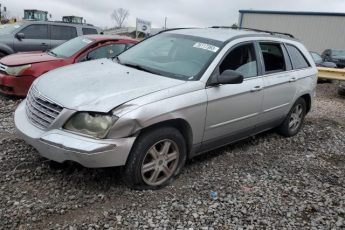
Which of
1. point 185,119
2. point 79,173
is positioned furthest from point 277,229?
point 79,173

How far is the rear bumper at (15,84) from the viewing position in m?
7.00

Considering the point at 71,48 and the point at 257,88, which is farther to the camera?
the point at 71,48

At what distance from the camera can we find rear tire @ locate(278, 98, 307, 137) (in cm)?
622

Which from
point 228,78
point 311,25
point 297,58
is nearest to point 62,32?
point 297,58

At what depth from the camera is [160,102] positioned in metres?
3.78

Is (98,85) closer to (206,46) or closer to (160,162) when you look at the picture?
(160,162)

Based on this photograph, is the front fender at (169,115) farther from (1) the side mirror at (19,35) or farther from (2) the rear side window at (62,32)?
(2) the rear side window at (62,32)

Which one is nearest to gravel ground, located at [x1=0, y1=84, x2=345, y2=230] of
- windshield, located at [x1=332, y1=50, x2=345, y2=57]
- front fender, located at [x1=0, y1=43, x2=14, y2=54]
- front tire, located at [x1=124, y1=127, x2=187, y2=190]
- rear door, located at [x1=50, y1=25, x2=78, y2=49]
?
front tire, located at [x1=124, y1=127, x2=187, y2=190]

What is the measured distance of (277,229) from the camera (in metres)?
3.58

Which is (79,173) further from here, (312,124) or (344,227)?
(312,124)

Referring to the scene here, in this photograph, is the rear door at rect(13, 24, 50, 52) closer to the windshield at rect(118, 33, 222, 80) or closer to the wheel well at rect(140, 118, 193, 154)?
the windshield at rect(118, 33, 222, 80)

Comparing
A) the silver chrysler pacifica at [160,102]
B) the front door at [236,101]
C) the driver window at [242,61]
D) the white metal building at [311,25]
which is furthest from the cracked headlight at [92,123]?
the white metal building at [311,25]

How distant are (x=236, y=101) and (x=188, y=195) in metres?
1.35

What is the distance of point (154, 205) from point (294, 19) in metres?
32.8
